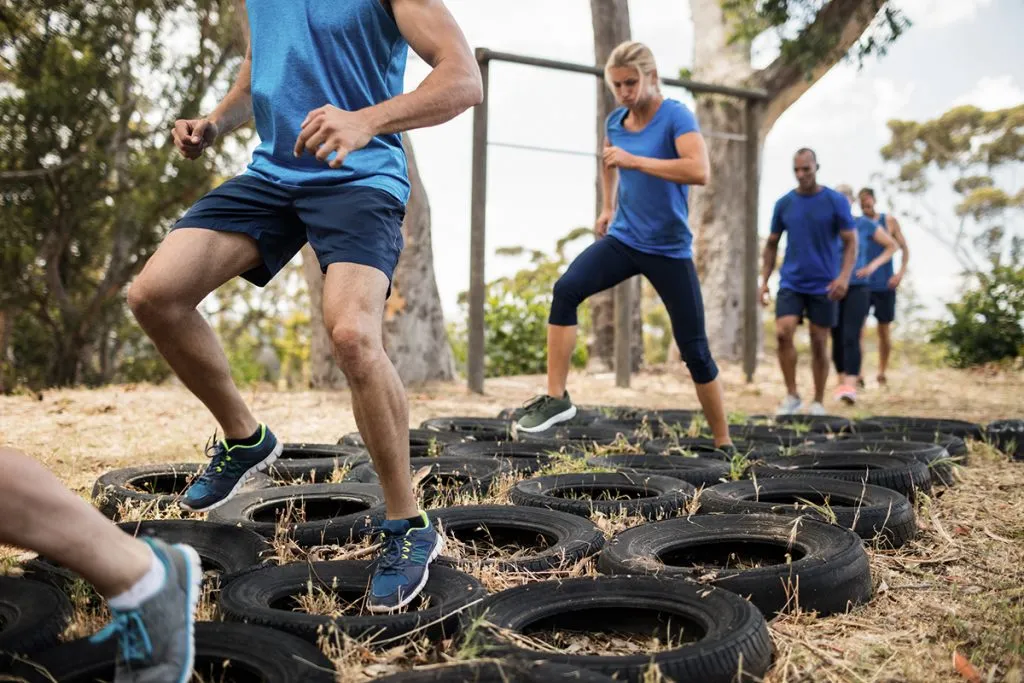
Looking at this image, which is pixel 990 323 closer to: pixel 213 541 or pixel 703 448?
pixel 703 448

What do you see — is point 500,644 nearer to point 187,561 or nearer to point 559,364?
point 187,561

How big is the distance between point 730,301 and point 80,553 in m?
13.6

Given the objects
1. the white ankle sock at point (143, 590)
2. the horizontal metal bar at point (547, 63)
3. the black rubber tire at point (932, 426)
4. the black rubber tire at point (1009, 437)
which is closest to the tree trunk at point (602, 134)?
the horizontal metal bar at point (547, 63)

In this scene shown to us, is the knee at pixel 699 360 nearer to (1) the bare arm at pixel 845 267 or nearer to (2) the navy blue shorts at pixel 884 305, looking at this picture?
(1) the bare arm at pixel 845 267

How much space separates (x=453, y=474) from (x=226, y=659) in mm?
2215

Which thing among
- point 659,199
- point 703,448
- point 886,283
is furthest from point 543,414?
point 886,283

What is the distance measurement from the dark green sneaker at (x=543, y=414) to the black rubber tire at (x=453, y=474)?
0.89m

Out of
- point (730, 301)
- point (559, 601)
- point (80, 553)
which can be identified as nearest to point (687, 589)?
point (559, 601)

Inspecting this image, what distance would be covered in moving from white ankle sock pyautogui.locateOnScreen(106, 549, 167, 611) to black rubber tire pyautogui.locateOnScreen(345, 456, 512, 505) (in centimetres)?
213

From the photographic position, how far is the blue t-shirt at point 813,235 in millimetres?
7785

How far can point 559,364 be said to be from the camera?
541 centimetres

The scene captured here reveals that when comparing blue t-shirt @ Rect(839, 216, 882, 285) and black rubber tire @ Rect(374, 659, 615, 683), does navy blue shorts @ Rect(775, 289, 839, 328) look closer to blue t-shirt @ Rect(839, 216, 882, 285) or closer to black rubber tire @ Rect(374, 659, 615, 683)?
blue t-shirt @ Rect(839, 216, 882, 285)

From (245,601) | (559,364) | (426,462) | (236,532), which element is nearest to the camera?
(245,601)

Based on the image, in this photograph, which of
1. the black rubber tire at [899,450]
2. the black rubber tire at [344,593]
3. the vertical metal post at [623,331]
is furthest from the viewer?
the vertical metal post at [623,331]
